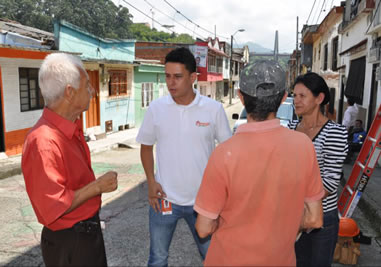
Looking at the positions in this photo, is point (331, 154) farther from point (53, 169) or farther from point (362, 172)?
point (362, 172)

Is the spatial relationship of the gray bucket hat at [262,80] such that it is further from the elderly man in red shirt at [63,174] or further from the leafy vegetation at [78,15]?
the leafy vegetation at [78,15]

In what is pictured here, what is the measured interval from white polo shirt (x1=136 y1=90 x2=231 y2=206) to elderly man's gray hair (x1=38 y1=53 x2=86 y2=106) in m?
0.96

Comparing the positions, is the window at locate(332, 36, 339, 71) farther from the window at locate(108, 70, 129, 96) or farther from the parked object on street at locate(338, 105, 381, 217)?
the parked object on street at locate(338, 105, 381, 217)

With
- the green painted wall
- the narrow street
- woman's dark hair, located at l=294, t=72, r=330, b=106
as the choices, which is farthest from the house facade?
the green painted wall

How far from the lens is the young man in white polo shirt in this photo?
274cm

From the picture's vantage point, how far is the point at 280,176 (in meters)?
1.54

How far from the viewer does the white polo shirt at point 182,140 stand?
2742 mm

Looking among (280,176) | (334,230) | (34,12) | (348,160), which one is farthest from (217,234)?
(34,12)

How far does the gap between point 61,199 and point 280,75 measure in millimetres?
1318

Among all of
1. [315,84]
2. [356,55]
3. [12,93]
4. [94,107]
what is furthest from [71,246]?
[356,55]

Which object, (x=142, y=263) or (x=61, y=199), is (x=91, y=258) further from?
(x=142, y=263)

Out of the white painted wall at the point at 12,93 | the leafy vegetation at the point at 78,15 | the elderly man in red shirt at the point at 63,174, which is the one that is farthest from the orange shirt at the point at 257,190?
the leafy vegetation at the point at 78,15

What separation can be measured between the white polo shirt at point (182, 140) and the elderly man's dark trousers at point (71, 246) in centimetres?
81

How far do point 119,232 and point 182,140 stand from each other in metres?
2.68
